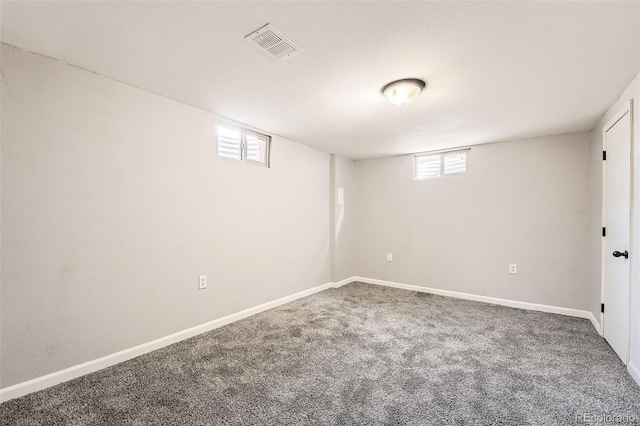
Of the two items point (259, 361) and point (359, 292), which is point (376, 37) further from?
point (359, 292)

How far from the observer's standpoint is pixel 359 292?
171 inches

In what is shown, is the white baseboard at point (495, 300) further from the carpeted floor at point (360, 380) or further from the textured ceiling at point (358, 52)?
the textured ceiling at point (358, 52)

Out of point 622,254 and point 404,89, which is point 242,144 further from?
point 622,254

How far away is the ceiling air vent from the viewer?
1593 mm

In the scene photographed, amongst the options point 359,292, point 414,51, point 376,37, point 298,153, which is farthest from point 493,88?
point 359,292

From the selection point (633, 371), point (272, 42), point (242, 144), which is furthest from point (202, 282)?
point (633, 371)

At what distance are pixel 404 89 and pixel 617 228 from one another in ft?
7.13

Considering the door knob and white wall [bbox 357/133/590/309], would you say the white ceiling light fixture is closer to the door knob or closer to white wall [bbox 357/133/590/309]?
the door knob

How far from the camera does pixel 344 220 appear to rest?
486cm

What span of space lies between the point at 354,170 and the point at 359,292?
214 centimetres

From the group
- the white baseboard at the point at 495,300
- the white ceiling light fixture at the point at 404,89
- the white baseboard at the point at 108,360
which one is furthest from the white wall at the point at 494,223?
the white baseboard at the point at 108,360

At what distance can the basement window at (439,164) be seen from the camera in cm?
413

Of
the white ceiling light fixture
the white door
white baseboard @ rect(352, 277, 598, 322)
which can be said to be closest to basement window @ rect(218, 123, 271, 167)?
the white ceiling light fixture

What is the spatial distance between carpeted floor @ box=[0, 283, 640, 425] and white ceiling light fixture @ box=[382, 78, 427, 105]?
2.09 metres
